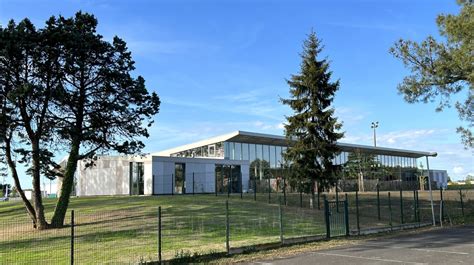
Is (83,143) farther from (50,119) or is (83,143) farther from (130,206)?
(130,206)

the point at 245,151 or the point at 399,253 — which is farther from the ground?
the point at 245,151

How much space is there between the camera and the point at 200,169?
1828 inches

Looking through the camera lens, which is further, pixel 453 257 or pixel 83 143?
pixel 83 143

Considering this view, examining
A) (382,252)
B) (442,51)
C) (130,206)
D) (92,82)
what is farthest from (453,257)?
(130,206)

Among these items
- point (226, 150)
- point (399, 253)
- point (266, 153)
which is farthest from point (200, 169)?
point (399, 253)

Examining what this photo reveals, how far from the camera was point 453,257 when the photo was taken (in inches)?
493

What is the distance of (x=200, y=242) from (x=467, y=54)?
51.2ft

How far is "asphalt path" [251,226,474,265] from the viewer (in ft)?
40.2

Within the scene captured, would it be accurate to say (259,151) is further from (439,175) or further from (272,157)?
(439,175)

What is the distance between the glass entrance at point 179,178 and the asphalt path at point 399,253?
2873 centimetres

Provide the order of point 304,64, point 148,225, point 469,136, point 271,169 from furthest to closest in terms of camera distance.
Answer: point 271,169 → point 304,64 → point 469,136 → point 148,225

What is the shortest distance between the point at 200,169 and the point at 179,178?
8.21 ft

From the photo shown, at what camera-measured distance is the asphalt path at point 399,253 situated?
1225cm

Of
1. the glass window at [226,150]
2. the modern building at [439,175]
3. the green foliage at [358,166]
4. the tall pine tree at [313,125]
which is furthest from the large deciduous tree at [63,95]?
the modern building at [439,175]
